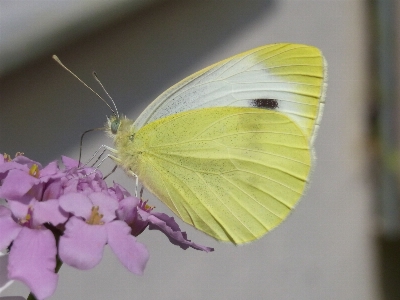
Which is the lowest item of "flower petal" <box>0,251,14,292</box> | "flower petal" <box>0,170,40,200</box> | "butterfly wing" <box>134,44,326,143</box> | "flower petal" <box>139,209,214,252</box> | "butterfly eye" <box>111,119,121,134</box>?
"flower petal" <box>0,251,14,292</box>

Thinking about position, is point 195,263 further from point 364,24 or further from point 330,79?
point 364,24

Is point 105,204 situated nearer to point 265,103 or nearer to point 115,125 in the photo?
point 115,125

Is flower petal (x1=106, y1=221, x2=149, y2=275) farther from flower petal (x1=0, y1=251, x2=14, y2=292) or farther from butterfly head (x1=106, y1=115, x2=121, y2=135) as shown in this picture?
butterfly head (x1=106, y1=115, x2=121, y2=135)

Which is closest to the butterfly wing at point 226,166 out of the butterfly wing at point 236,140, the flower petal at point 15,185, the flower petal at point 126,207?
the butterfly wing at point 236,140

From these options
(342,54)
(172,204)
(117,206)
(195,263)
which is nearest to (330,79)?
(342,54)

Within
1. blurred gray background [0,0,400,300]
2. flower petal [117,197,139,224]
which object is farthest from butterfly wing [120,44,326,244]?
blurred gray background [0,0,400,300]

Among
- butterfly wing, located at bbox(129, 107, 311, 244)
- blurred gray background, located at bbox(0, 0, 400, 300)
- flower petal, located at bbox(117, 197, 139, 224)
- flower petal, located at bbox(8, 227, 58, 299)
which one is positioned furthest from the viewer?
blurred gray background, located at bbox(0, 0, 400, 300)
